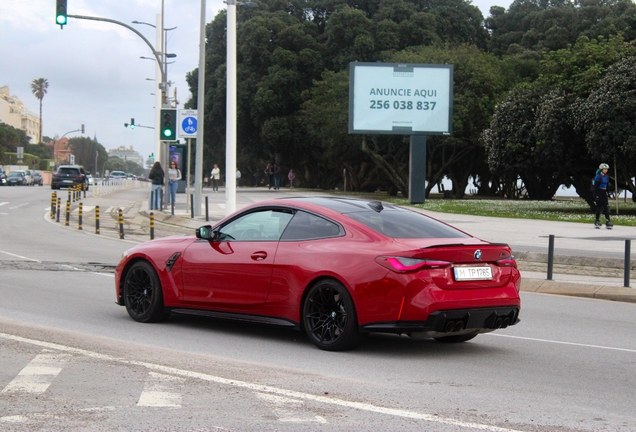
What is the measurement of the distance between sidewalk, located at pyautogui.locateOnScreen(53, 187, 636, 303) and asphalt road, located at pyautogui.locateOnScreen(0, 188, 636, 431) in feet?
9.70

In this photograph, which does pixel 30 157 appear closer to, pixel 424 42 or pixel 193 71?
pixel 193 71

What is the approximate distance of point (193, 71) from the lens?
251 feet

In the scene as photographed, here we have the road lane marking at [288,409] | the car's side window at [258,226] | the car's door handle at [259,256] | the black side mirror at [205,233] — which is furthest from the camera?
the black side mirror at [205,233]

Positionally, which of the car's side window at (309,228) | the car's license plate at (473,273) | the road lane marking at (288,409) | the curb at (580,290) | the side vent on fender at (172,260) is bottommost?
the curb at (580,290)

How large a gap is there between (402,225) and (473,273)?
0.85 meters

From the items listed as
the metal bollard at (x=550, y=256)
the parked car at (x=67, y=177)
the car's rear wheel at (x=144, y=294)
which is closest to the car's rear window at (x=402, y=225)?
the car's rear wheel at (x=144, y=294)

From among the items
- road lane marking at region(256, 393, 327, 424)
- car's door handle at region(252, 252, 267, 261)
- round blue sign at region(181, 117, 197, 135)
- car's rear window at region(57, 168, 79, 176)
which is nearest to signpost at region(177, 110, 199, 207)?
round blue sign at region(181, 117, 197, 135)

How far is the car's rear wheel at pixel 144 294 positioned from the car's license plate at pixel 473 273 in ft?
11.1

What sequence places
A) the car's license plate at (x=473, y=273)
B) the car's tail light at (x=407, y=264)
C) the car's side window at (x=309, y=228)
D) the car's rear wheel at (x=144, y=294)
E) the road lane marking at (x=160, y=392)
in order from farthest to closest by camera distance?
the car's rear wheel at (x=144, y=294)
the car's side window at (x=309, y=228)
the car's license plate at (x=473, y=273)
the car's tail light at (x=407, y=264)
the road lane marking at (x=160, y=392)

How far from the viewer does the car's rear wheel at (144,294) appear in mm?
9555

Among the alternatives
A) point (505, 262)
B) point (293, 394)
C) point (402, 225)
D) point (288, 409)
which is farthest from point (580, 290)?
point (288, 409)

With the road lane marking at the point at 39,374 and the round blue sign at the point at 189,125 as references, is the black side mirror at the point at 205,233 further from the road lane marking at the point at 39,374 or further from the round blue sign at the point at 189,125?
the round blue sign at the point at 189,125

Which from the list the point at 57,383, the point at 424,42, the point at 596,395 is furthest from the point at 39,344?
the point at 424,42

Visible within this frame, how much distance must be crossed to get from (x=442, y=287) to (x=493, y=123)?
111 ft
